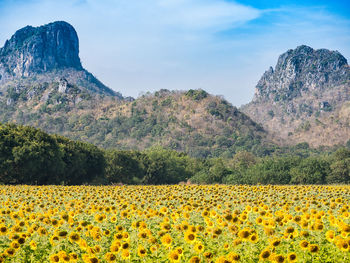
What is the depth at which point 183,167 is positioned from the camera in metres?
67.4

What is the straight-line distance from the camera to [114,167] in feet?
187

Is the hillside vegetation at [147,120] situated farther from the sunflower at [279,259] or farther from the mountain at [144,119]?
the sunflower at [279,259]

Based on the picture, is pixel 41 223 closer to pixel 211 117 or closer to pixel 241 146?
pixel 241 146

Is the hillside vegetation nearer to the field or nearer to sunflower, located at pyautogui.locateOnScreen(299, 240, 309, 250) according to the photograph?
the field

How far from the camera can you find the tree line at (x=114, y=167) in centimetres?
3928

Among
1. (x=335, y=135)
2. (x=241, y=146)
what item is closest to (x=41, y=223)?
(x=241, y=146)

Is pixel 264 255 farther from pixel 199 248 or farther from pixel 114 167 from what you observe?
pixel 114 167

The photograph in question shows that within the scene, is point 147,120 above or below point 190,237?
above

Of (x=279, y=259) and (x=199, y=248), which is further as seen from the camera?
(x=199, y=248)

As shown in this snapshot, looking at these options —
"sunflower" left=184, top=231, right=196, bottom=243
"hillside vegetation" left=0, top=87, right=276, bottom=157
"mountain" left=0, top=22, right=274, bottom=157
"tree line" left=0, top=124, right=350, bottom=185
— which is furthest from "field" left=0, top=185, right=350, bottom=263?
"mountain" left=0, top=22, right=274, bottom=157

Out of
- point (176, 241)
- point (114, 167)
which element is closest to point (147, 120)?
point (114, 167)

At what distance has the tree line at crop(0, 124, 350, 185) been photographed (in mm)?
39281

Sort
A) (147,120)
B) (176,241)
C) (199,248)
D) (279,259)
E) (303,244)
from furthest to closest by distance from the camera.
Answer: (147,120) < (176,241) < (303,244) < (199,248) < (279,259)

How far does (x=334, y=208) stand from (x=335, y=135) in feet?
516
